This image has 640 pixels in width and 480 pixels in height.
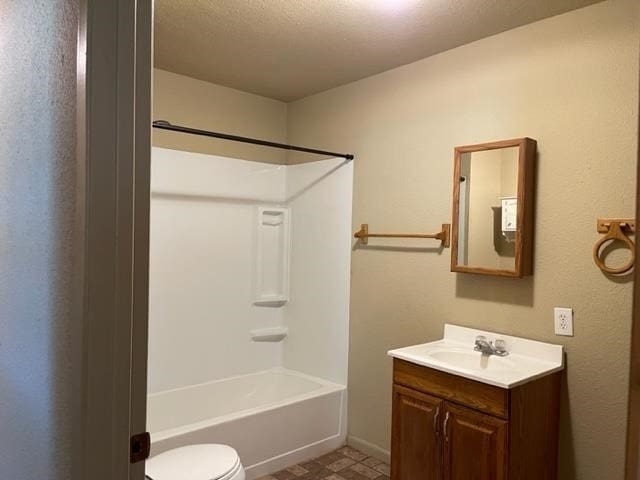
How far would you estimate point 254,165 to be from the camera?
3643 mm

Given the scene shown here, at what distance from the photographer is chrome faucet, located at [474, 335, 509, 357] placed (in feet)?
7.91

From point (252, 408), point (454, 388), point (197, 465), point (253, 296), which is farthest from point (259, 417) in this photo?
point (454, 388)

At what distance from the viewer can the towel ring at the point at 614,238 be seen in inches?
80.7

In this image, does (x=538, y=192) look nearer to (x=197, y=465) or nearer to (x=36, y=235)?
(x=197, y=465)

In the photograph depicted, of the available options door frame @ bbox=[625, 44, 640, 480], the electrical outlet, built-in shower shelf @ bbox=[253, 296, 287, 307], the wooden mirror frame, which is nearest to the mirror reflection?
the wooden mirror frame

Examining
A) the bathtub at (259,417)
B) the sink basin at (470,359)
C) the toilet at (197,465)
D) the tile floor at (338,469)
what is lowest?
the tile floor at (338,469)

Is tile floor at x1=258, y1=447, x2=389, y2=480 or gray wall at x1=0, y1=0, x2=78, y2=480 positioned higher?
gray wall at x1=0, y1=0, x2=78, y2=480

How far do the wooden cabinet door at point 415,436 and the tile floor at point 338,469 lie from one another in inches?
18.5

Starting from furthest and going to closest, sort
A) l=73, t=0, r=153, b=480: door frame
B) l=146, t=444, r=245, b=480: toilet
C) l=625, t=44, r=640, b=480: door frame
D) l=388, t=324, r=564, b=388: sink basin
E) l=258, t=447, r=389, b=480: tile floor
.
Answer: l=258, t=447, r=389, b=480: tile floor
l=388, t=324, r=564, b=388: sink basin
l=146, t=444, r=245, b=480: toilet
l=625, t=44, r=640, b=480: door frame
l=73, t=0, r=153, b=480: door frame

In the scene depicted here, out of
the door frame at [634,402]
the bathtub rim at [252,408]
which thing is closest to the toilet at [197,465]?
the bathtub rim at [252,408]

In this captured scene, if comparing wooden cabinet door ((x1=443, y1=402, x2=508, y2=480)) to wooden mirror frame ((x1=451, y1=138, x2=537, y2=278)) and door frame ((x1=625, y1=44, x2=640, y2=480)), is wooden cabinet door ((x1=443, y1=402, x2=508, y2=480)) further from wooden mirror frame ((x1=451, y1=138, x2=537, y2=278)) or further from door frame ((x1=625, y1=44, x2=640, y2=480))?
door frame ((x1=625, y1=44, x2=640, y2=480))

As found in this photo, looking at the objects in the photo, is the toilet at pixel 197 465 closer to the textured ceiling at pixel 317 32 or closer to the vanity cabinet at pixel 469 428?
the vanity cabinet at pixel 469 428

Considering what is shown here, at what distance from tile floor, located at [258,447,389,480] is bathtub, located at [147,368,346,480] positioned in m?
0.06

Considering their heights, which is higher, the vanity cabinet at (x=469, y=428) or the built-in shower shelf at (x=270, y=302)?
the built-in shower shelf at (x=270, y=302)
